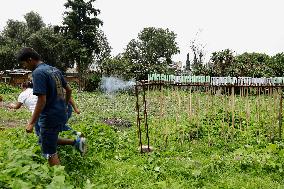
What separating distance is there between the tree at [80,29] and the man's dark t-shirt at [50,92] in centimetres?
3152

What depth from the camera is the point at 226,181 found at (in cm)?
597

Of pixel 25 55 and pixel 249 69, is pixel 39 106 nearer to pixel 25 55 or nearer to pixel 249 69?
pixel 25 55

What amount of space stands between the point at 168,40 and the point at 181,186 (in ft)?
231

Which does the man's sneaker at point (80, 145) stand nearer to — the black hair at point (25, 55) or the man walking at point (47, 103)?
the man walking at point (47, 103)

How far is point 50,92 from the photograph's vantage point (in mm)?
5297

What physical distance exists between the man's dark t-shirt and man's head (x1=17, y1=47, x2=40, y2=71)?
0.11 meters

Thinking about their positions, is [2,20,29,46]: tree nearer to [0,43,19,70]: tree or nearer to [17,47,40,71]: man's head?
[0,43,19,70]: tree

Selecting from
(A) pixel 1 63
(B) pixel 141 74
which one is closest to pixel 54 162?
(B) pixel 141 74

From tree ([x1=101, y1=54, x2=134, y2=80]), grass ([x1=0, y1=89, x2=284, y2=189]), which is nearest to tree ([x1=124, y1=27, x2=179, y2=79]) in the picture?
tree ([x1=101, y1=54, x2=134, y2=80])

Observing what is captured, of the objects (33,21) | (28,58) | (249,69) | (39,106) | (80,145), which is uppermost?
(33,21)

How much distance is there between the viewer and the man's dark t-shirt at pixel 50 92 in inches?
200

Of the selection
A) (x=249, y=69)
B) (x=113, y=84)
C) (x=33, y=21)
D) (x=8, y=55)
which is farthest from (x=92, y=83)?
(x=33, y=21)

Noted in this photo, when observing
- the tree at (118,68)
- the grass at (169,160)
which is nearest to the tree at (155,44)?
the tree at (118,68)

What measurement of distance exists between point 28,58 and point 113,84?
84.4ft
